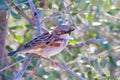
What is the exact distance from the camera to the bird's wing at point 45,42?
10.5 feet

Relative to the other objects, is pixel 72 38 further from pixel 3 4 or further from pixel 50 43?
pixel 3 4

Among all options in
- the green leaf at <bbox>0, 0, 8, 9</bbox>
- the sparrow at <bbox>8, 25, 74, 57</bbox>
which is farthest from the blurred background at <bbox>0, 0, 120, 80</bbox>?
the sparrow at <bbox>8, 25, 74, 57</bbox>

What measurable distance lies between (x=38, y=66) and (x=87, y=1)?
2.06 ft

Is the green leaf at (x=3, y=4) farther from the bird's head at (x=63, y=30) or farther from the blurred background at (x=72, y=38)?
the bird's head at (x=63, y=30)

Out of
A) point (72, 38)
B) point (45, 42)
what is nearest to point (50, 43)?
point (45, 42)

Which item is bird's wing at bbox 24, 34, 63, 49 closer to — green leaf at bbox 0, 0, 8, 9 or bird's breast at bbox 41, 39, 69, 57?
bird's breast at bbox 41, 39, 69, 57

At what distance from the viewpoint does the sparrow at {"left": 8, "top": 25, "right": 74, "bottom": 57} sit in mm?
3213

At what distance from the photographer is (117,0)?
188 inches

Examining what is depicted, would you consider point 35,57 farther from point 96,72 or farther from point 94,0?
point 94,0

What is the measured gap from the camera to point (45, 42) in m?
3.31

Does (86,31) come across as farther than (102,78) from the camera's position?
Yes

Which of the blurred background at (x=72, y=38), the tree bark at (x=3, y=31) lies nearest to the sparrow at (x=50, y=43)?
the blurred background at (x=72, y=38)

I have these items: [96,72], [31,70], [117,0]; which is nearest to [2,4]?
[31,70]

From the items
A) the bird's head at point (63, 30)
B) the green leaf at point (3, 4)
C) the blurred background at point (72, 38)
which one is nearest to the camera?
the green leaf at point (3, 4)
